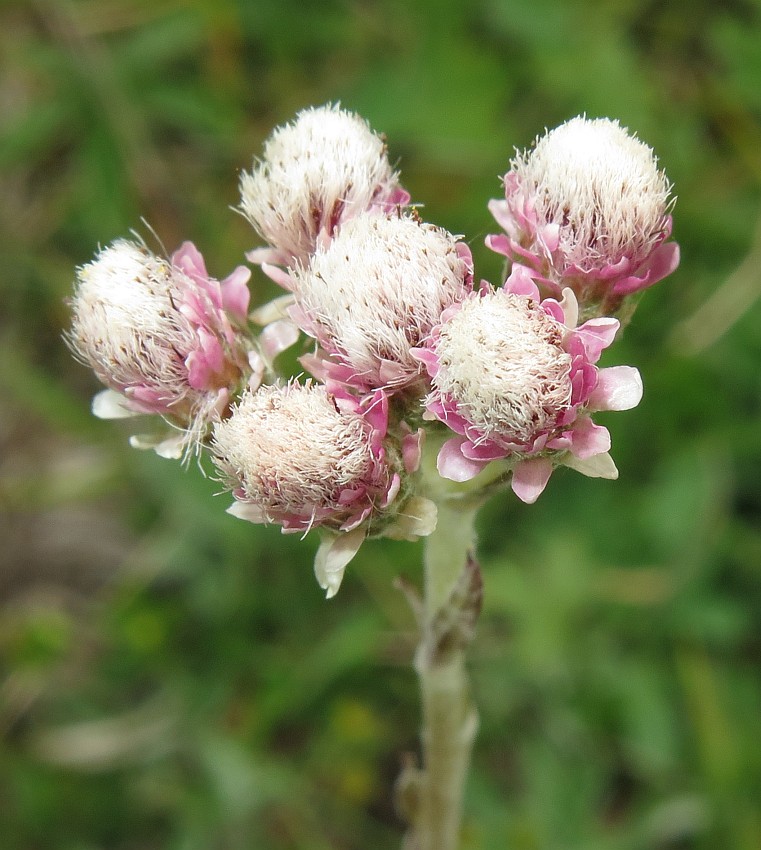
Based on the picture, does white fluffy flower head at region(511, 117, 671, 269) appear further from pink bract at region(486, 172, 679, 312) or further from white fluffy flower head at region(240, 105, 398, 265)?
white fluffy flower head at region(240, 105, 398, 265)

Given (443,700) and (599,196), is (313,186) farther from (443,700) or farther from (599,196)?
(443,700)

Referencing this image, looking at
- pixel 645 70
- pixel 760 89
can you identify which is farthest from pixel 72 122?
pixel 760 89

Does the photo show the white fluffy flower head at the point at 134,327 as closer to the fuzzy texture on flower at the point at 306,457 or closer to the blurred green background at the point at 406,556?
the fuzzy texture on flower at the point at 306,457

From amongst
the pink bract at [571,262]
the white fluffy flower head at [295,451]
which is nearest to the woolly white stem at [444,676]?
the white fluffy flower head at [295,451]

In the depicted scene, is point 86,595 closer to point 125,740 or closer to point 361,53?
point 125,740

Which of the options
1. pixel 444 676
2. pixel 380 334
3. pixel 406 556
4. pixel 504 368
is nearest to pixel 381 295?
pixel 380 334
